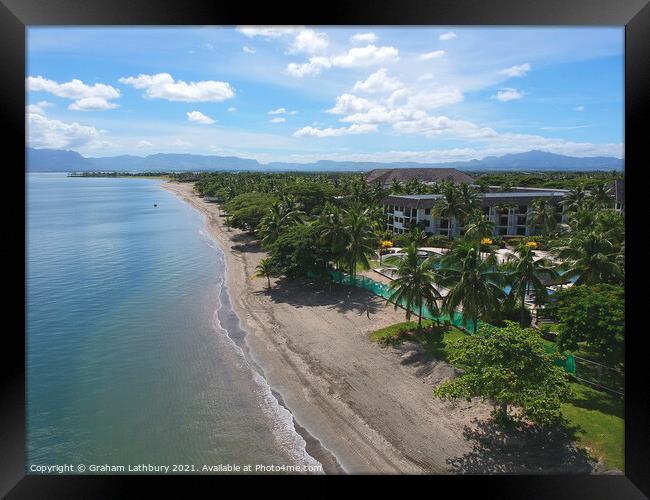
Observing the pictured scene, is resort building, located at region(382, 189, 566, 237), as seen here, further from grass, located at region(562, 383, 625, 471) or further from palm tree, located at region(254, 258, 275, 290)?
grass, located at region(562, 383, 625, 471)

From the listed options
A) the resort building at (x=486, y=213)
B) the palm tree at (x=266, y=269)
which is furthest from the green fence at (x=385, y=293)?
the resort building at (x=486, y=213)

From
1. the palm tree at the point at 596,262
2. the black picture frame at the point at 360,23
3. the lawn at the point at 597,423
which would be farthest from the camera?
the palm tree at the point at 596,262

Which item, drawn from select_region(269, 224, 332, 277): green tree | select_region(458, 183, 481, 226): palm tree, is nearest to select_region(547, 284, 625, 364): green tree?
select_region(269, 224, 332, 277): green tree

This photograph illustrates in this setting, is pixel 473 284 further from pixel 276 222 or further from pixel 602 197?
pixel 602 197

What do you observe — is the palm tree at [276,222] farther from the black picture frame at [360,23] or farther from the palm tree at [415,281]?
the black picture frame at [360,23]
